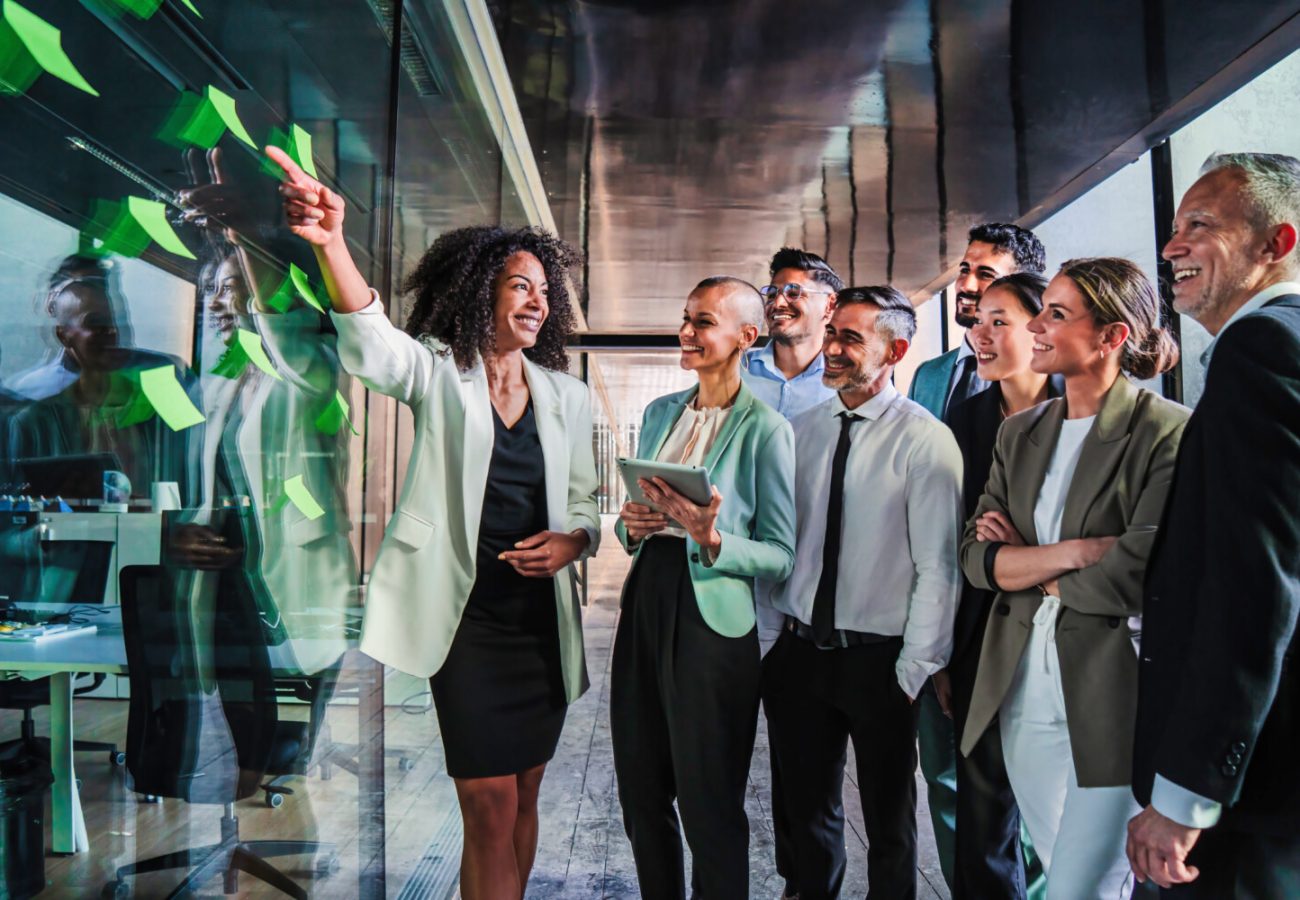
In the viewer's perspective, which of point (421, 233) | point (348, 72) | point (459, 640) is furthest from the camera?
point (421, 233)

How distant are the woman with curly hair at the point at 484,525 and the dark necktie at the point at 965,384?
3.78ft

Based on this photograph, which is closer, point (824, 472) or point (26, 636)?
point (26, 636)

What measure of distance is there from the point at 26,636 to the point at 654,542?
1.22 m

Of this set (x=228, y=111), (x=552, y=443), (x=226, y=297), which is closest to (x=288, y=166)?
(x=228, y=111)

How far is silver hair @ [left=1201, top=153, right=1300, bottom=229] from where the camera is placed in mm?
1166

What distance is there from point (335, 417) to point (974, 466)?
1.60 meters

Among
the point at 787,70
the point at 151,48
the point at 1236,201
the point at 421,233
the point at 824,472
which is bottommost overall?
the point at 824,472

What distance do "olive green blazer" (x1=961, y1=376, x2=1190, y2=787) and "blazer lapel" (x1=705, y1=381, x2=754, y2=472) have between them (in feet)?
1.89

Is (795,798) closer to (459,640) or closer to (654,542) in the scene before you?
(654,542)

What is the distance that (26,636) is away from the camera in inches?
34.6

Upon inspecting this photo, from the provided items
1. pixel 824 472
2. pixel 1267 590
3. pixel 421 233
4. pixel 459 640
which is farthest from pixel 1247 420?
pixel 421 233

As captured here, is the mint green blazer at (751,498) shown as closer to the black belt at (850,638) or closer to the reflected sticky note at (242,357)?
the black belt at (850,638)

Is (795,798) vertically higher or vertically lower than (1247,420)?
lower

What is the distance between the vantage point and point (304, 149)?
5.38ft
